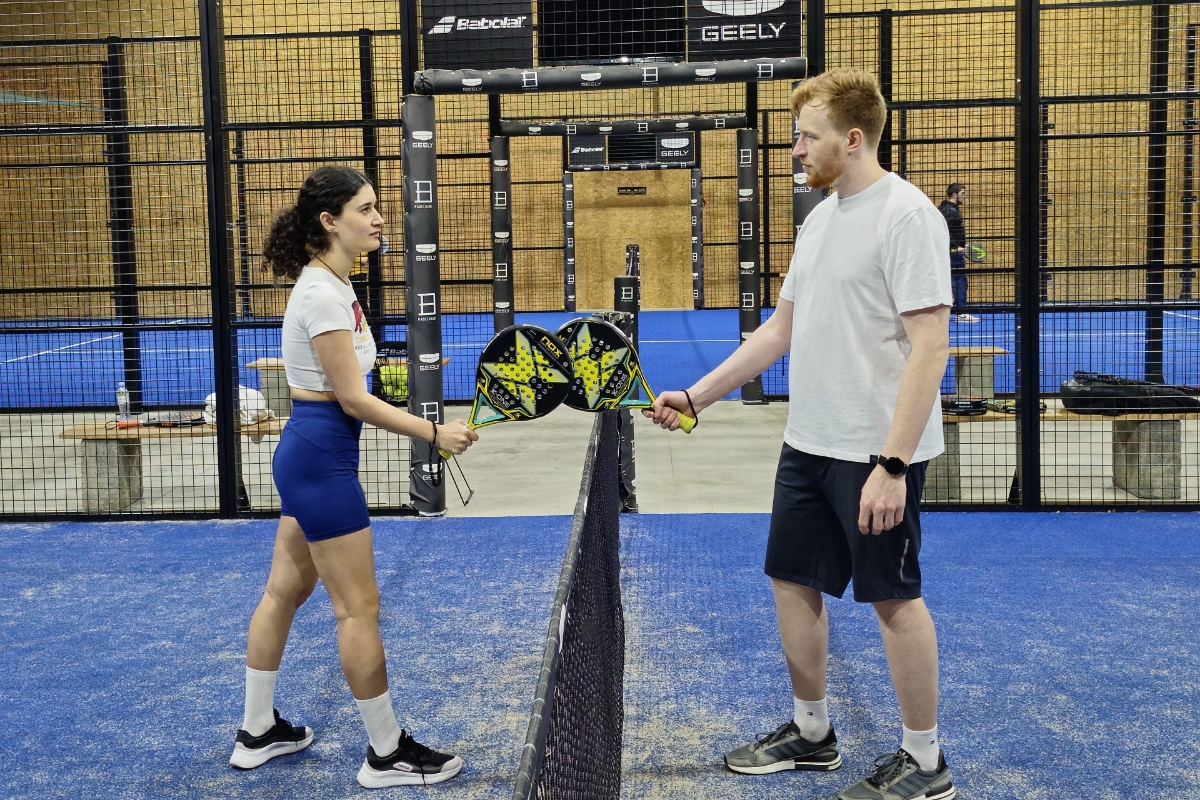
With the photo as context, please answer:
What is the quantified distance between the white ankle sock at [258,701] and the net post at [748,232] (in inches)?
276

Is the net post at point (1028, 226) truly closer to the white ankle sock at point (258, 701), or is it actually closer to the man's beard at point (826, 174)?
the man's beard at point (826, 174)

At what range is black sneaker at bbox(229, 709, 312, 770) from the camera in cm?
346

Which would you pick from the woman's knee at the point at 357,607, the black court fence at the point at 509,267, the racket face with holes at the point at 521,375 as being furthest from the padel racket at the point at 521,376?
the black court fence at the point at 509,267

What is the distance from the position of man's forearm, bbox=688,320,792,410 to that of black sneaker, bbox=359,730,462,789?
1.30 m

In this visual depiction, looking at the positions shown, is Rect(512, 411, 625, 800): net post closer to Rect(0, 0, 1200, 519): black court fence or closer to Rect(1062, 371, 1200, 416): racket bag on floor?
Rect(0, 0, 1200, 519): black court fence

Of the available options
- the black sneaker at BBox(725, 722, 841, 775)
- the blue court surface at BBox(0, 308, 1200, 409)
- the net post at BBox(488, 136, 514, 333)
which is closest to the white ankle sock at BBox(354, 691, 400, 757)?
the black sneaker at BBox(725, 722, 841, 775)

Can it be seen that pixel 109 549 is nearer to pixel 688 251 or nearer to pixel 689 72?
pixel 689 72

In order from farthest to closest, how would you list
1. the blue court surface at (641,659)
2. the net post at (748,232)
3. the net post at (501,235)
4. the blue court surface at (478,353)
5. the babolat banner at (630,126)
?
the net post at (501,235), the blue court surface at (478,353), the babolat banner at (630,126), the net post at (748,232), the blue court surface at (641,659)

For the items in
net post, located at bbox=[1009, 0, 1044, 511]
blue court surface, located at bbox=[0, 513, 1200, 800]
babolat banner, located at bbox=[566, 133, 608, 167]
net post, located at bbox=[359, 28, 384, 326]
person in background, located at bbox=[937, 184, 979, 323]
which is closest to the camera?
blue court surface, located at bbox=[0, 513, 1200, 800]

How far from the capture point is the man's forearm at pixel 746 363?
10.8 ft

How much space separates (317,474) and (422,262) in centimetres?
318

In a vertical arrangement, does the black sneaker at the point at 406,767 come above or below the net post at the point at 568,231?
below

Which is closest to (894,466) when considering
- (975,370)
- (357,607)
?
(357,607)

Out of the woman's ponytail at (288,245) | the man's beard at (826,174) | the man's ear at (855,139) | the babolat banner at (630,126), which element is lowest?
the woman's ponytail at (288,245)
